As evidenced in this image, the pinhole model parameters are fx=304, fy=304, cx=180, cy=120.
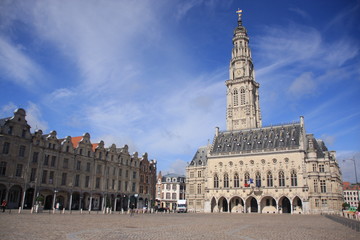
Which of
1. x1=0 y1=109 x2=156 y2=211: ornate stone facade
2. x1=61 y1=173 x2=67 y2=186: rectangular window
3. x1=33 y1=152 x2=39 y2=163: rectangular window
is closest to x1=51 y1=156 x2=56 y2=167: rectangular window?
x1=0 y1=109 x2=156 y2=211: ornate stone facade

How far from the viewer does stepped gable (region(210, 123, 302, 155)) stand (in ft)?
231

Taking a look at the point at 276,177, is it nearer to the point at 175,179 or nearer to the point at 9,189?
the point at 175,179

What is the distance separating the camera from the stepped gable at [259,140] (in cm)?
7048

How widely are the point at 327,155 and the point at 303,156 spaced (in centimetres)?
485

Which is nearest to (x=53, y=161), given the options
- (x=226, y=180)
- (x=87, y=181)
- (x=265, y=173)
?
(x=87, y=181)

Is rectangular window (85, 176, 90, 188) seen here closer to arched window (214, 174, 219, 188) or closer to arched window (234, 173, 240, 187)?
arched window (214, 174, 219, 188)

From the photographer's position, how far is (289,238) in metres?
17.0

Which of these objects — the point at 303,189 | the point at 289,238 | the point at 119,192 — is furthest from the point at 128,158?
the point at 289,238

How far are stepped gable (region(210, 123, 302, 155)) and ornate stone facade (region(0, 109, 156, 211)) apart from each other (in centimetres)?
2324

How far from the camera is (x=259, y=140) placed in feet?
246

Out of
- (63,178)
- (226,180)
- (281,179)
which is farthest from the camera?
(226,180)

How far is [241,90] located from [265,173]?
33.1 m

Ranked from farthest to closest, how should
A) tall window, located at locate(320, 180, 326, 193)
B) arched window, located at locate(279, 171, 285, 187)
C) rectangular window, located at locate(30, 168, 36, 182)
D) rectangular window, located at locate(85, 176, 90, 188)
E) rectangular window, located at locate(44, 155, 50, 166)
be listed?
arched window, located at locate(279, 171, 285, 187) < tall window, located at locate(320, 180, 326, 193) < rectangular window, located at locate(85, 176, 90, 188) < rectangular window, located at locate(44, 155, 50, 166) < rectangular window, located at locate(30, 168, 36, 182)

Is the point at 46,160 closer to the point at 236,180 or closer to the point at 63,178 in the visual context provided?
the point at 63,178
